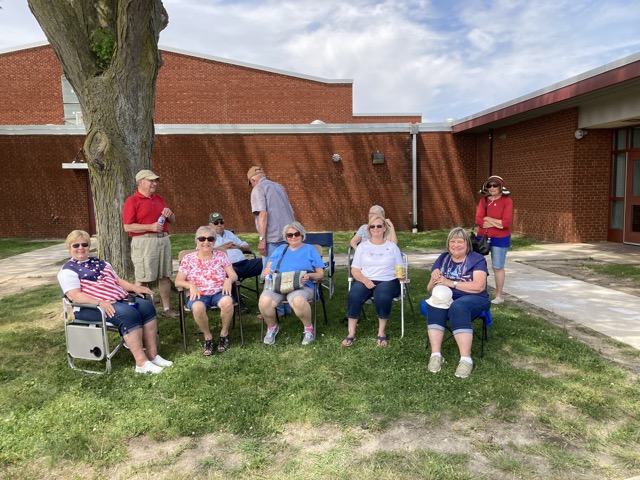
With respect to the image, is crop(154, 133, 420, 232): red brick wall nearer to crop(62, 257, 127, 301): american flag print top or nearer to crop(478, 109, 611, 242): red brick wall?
crop(478, 109, 611, 242): red brick wall

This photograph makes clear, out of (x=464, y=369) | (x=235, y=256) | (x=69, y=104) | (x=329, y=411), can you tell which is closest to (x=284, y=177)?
(x=235, y=256)

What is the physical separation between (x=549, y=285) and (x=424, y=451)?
15.1ft

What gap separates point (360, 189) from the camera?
13461mm

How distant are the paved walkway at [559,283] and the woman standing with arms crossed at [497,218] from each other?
730 mm

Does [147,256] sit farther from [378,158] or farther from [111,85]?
[378,158]

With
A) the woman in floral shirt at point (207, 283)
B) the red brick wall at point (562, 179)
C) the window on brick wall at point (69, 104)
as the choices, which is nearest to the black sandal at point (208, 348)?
the woman in floral shirt at point (207, 283)

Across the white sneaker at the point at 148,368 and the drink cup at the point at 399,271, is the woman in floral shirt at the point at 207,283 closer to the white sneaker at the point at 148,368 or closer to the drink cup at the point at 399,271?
the white sneaker at the point at 148,368

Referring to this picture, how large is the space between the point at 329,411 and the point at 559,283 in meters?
4.78

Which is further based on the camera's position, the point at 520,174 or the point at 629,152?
the point at 520,174

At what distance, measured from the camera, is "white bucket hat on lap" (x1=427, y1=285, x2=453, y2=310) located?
3521 millimetres

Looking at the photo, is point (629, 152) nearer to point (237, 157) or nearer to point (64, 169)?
point (237, 157)

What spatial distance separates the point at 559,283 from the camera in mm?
6332

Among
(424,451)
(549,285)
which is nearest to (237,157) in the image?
(549,285)

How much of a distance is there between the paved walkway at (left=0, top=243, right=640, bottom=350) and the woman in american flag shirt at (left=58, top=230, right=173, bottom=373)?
367 centimetres
